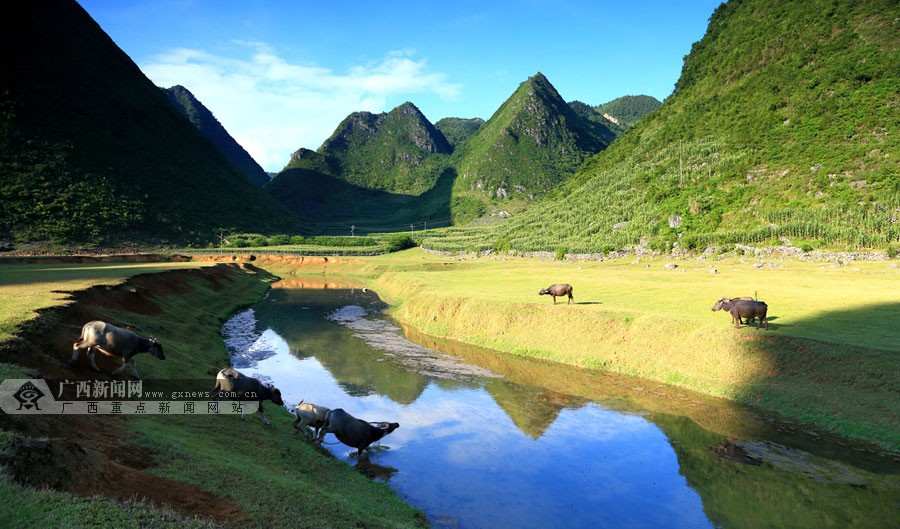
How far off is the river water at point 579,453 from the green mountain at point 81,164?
424 feet

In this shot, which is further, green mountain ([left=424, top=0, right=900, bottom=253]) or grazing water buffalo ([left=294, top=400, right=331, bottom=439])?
green mountain ([left=424, top=0, right=900, bottom=253])

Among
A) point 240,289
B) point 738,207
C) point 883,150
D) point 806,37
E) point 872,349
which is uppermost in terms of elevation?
point 806,37

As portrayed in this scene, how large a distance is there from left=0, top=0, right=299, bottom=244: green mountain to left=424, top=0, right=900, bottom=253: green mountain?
106 m

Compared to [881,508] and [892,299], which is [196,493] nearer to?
[881,508]

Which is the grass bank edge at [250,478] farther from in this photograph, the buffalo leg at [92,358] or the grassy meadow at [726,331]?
the grassy meadow at [726,331]

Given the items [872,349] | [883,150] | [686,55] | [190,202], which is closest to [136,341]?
[872,349]

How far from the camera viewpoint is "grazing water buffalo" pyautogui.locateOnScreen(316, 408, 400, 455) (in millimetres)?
19906

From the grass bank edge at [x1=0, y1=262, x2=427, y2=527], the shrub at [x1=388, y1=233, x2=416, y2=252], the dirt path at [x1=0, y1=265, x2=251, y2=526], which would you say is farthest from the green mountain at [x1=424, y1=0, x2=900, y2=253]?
the dirt path at [x1=0, y1=265, x2=251, y2=526]

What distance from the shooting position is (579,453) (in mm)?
21406

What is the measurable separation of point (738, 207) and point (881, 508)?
78584 mm

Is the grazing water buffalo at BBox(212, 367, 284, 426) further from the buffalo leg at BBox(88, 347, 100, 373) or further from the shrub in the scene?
the shrub

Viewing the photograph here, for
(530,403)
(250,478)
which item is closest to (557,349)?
(530,403)

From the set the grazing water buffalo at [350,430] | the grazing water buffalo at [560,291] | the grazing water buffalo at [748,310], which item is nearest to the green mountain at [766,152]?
the grazing water buffalo at [748,310]

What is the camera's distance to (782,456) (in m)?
20.5
